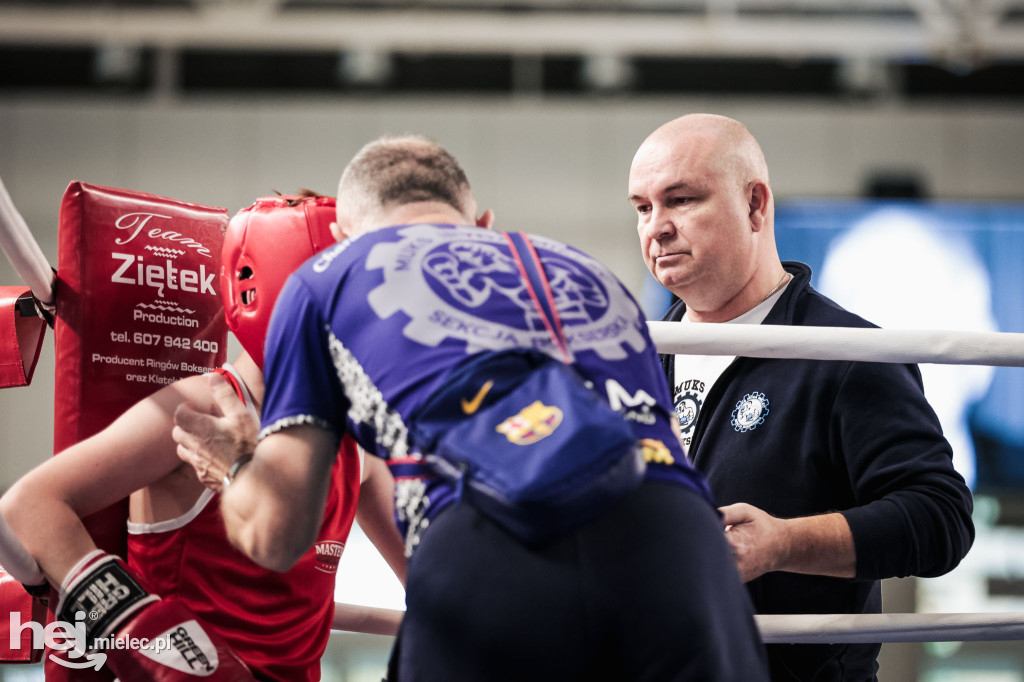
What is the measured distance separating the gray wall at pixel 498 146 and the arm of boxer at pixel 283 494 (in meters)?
6.23

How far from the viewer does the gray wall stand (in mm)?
7277

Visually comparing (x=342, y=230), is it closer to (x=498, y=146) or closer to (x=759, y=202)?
(x=759, y=202)

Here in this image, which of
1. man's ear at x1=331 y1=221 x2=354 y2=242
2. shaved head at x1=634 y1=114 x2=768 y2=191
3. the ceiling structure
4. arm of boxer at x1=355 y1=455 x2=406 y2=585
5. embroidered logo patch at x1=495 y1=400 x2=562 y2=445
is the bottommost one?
arm of boxer at x1=355 y1=455 x2=406 y2=585

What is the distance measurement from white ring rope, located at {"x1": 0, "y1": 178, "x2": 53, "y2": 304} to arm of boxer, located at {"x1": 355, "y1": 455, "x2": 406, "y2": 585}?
62 centimetres

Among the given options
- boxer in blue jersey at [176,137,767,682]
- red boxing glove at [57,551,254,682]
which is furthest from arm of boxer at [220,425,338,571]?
red boxing glove at [57,551,254,682]

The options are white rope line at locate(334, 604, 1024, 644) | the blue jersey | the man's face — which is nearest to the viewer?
the blue jersey

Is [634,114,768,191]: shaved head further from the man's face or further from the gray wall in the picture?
the gray wall

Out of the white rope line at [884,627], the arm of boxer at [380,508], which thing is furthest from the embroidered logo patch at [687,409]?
the arm of boxer at [380,508]

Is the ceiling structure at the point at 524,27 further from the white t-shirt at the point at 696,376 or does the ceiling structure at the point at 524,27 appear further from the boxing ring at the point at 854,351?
the boxing ring at the point at 854,351

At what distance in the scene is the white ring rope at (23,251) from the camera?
1334 mm

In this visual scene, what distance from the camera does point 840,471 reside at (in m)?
1.62

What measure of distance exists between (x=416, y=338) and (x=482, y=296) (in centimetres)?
9

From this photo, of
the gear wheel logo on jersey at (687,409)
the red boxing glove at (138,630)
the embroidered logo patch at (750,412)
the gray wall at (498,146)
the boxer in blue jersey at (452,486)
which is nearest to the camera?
the boxer in blue jersey at (452,486)

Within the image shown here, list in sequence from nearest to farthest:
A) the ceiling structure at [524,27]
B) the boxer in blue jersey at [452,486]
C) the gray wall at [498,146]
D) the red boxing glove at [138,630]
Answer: the boxer in blue jersey at [452,486], the red boxing glove at [138,630], the ceiling structure at [524,27], the gray wall at [498,146]
